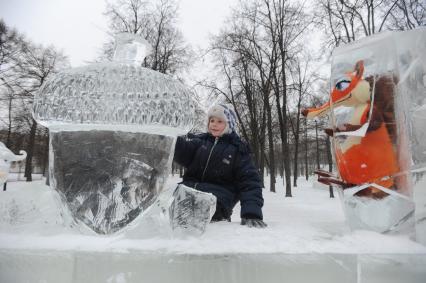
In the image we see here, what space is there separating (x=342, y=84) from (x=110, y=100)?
880 millimetres

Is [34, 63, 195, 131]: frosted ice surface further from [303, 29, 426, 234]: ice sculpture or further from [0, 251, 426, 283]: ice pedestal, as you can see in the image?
[303, 29, 426, 234]: ice sculpture

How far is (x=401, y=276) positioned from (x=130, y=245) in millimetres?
820

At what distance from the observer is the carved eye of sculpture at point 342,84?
1.13 meters

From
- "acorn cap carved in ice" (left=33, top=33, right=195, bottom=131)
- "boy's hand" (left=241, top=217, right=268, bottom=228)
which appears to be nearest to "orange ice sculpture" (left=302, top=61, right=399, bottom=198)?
"boy's hand" (left=241, top=217, right=268, bottom=228)

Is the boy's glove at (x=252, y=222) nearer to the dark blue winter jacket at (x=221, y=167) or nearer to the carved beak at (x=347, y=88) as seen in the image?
the dark blue winter jacket at (x=221, y=167)

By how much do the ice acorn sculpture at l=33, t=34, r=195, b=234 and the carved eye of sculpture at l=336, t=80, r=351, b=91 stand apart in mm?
651

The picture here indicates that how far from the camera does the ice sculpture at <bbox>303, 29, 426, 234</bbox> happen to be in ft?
3.30

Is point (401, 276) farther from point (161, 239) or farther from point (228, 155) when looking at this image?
point (228, 155)

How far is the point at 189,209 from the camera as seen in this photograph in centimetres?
92

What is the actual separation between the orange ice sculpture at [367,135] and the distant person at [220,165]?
1.52ft

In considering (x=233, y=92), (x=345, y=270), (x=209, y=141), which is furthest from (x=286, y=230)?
(x=233, y=92)

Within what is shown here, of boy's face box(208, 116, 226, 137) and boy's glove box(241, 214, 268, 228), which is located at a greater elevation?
boy's face box(208, 116, 226, 137)

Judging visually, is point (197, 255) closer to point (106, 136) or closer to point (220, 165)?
point (106, 136)

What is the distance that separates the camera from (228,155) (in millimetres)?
1618
